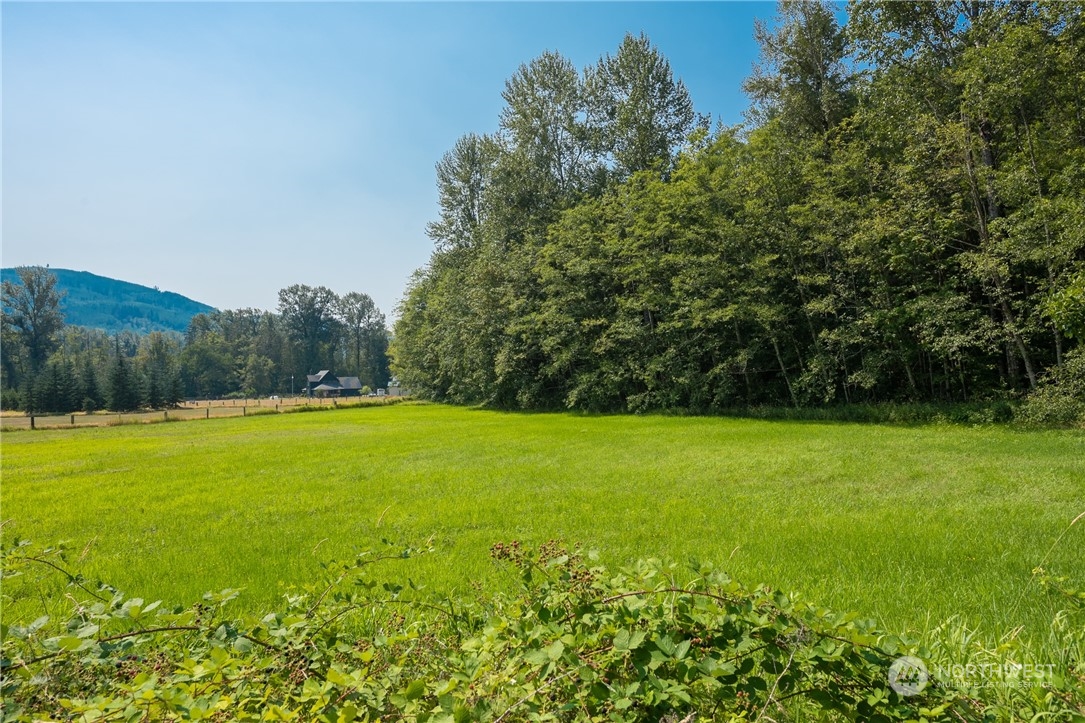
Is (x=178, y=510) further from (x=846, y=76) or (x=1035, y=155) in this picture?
→ (x=846, y=76)

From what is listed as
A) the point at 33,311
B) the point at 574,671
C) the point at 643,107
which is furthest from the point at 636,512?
the point at 33,311

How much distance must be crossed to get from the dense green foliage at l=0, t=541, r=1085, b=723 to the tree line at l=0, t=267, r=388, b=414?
6887 centimetres

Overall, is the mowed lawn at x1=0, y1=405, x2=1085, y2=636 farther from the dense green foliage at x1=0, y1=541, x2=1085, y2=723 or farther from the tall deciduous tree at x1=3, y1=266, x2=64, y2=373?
the tall deciduous tree at x1=3, y1=266, x2=64, y2=373

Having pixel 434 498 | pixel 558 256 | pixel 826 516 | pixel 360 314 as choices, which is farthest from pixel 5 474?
pixel 360 314

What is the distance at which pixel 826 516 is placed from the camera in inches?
236

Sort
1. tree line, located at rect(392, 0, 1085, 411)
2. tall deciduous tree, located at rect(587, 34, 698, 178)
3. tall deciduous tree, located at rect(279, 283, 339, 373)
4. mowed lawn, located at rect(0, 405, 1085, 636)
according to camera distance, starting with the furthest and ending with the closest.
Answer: tall deciduous tree, located at rect(279, 283, 339, 373), tall deciduous tree, located at rect(587, 34, 698, 178), tree line, located at rect(392, 0, 1085, 411), mowed lawn, located at rect(0, 405, 1085, 636)

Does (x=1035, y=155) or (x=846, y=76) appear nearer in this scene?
(x=1035, y=155)

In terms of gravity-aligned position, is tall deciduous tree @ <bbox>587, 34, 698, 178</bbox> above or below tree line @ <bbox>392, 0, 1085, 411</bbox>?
above

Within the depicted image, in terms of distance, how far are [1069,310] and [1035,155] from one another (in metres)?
6.73

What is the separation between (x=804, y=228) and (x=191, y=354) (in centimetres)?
10596

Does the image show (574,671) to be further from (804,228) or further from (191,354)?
(191,354)

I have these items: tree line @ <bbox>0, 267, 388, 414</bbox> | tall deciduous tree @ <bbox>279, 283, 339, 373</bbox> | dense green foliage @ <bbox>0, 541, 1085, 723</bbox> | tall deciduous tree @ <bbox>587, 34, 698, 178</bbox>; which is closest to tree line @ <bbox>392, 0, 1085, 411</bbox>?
tall deciduous tree @ <bbox>587, 34, 698, 178</bbox>

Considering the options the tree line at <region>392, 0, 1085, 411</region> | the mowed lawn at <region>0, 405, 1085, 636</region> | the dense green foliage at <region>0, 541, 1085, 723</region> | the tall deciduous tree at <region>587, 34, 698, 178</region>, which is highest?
the tall deciduous tree at <region>587, 34, 698, 178</region>

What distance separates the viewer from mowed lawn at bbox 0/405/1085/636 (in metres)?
4.16
